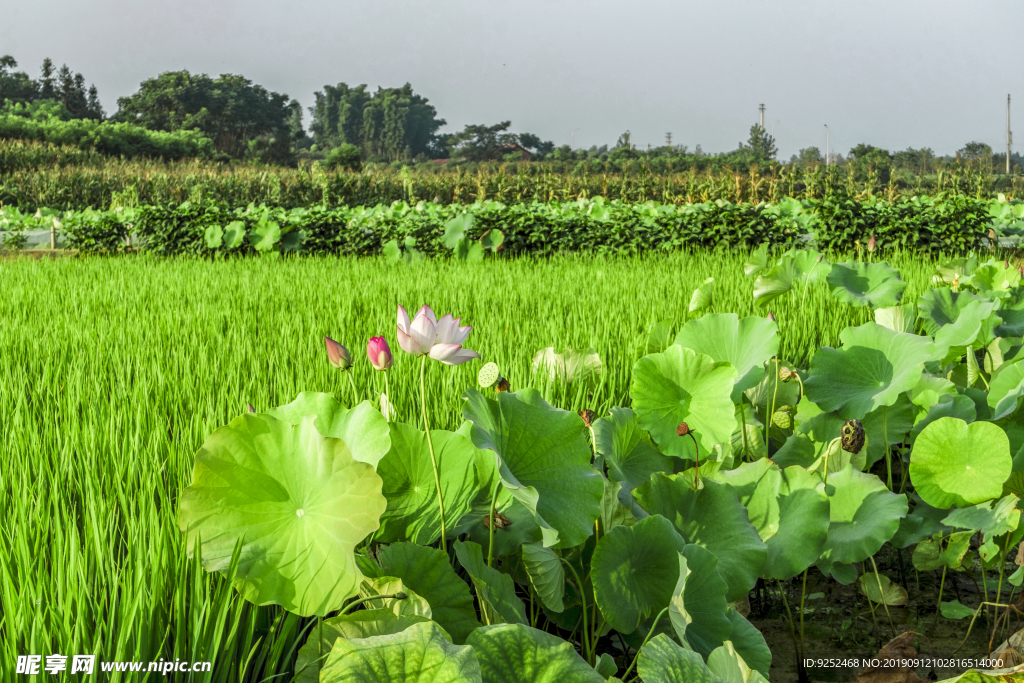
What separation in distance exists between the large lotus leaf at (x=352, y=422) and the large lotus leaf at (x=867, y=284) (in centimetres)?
191

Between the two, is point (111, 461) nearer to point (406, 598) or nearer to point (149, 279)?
point (406, 598)

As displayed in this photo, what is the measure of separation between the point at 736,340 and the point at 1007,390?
594 mm

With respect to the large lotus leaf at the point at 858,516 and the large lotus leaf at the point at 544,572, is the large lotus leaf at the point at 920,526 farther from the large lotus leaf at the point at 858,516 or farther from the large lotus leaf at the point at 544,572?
the large lotus leaf at the point at 544,572

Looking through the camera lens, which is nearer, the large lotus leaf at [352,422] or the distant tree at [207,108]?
the large lotus leaf at [352,422]

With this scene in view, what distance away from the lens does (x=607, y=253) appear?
270 inches

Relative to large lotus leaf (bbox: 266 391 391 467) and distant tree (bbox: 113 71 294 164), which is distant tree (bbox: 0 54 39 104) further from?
large lotus leaf (bbox: 266 391 391 467)

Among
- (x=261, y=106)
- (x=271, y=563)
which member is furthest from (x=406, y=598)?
(x=261, y=106)

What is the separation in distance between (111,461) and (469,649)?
1107 millimetres

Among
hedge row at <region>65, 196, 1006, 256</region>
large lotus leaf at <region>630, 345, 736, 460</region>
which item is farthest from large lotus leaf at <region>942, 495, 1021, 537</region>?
hedge row at <region>65, 196, 1006, 256</region>

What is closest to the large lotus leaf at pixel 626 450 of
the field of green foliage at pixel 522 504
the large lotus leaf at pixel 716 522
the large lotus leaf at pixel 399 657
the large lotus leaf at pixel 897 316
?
the field of green foliage at pixel 522 504

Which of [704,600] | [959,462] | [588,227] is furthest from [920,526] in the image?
[588,227]

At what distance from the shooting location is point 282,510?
858 millimetres

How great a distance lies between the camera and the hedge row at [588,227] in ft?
20.6

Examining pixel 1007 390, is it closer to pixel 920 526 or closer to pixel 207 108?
pixel 920 526
